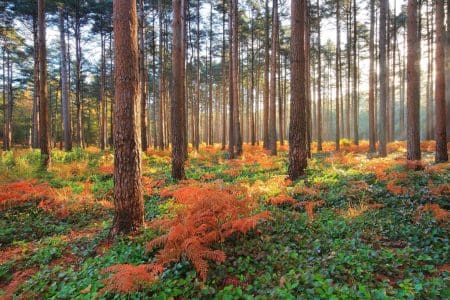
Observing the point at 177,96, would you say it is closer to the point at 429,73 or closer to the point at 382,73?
the point at 382,73

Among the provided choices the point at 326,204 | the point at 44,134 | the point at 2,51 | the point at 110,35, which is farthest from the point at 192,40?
the point at 326,204

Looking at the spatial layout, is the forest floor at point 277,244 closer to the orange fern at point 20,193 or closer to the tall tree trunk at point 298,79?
the orange fern at point 20,193

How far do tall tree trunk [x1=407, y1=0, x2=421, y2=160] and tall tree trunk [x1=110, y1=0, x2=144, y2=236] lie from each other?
900cm

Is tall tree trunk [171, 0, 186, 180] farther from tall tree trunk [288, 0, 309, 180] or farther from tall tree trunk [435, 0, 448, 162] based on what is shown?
tall tree trunk [435, 0, 448, 162]

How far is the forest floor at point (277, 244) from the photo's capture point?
372 centimetres

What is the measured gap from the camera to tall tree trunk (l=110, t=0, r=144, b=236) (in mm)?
5309

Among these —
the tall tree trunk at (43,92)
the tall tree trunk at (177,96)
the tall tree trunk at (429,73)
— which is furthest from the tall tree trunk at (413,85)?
the tall tree trunk at (429,73)

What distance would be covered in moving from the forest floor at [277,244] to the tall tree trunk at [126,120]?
0.55 m

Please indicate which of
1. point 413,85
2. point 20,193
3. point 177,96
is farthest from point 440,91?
point 20,193

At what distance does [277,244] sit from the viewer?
4996 millimetres

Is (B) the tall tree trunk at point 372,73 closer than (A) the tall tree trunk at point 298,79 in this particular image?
No

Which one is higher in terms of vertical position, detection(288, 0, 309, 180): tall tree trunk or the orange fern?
detection(288, 0, 309, 180): tall tree trunk

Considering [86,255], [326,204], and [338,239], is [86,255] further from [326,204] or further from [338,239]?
[326,204]

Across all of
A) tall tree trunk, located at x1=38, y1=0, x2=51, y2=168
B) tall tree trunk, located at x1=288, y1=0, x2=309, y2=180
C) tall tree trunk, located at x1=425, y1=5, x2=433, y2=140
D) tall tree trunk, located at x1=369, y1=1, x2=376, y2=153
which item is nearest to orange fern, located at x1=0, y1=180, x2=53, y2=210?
tall tree trunk, located at x1=38, y1=0, x2=51, y2=168
